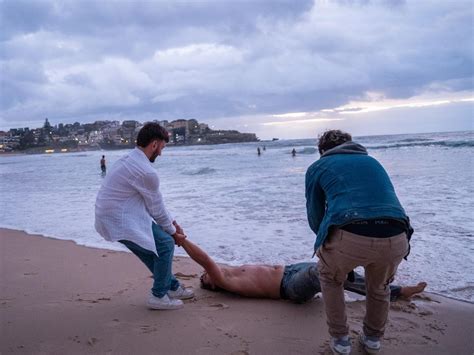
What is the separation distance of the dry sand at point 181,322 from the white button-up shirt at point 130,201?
66cm

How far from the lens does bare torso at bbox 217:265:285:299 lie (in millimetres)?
3949

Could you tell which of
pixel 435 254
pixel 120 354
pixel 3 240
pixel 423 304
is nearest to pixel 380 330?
pixel 423 304

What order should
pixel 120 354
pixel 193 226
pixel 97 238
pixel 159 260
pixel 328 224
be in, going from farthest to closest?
1. pixel 193 226
2. pixel 97 238
3. pixel 159 260
4. pixel 120 354
5. pixel 328 224

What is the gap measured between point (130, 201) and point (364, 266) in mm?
1842

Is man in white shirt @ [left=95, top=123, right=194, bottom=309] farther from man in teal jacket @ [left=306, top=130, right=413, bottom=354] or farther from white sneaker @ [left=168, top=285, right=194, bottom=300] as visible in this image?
man in teal jacket @ [left=306, top=130, right=413, bottom=354]

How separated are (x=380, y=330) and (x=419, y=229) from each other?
13.3 ft

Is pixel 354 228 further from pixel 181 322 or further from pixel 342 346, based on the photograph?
pixel 181 322

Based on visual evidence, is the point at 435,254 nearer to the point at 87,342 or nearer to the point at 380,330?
the point at 380,330

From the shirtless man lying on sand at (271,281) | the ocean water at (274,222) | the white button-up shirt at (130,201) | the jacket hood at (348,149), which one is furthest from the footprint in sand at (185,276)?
the jacket hood at (348,149)

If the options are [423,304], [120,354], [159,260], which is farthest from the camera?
[423,304]

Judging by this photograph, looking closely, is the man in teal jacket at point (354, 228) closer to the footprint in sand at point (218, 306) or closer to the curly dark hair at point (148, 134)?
the footprint in sand at point (218, 306)

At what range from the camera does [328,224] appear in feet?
8.48

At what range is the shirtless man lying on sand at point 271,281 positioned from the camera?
3742 millimetres

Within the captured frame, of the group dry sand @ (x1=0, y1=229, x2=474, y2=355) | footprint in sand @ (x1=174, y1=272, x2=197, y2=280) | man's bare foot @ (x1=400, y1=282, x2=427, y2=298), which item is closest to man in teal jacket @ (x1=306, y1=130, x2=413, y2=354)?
dry sand @ (x1=0, y1=229, x2=474, y2=355)
